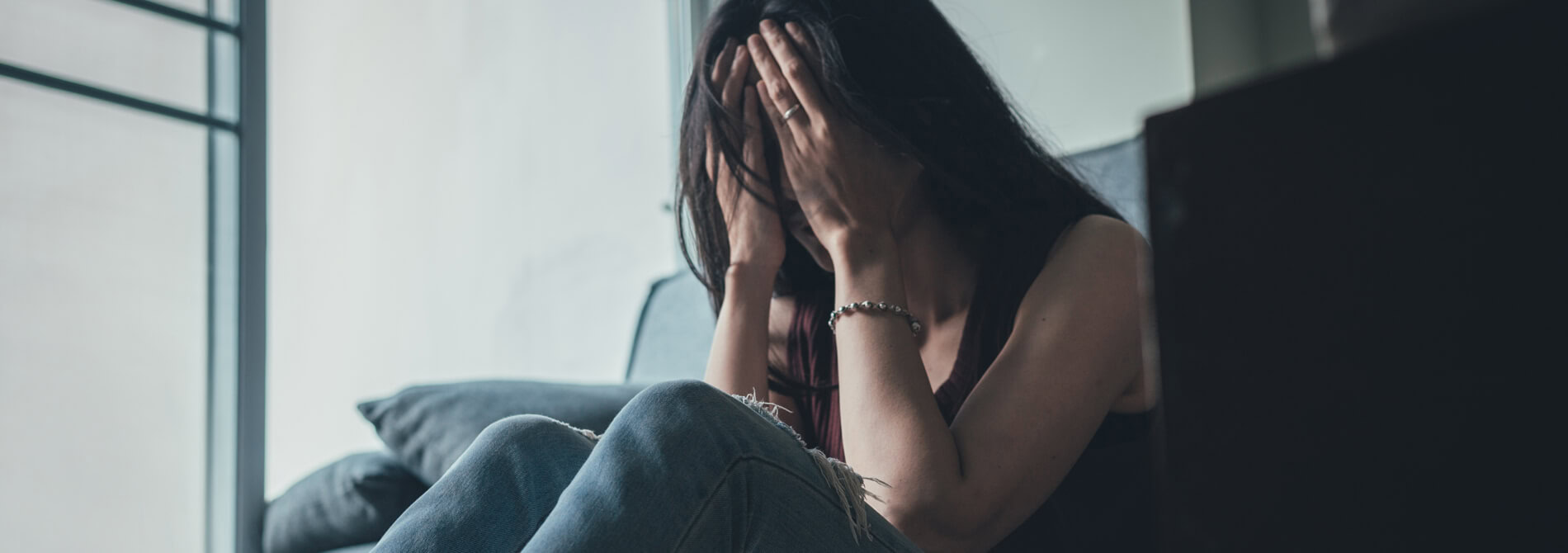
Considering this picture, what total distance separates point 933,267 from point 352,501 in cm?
92

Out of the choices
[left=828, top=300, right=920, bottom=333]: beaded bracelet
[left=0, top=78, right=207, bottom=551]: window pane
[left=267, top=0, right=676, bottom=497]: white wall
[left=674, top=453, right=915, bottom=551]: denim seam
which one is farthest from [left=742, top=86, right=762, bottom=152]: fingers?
[left=0, top=78, right=207, bottom=551]: window pane

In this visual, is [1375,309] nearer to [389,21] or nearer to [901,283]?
[901,283]

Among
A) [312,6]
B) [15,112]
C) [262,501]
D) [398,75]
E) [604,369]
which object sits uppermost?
[312,6]

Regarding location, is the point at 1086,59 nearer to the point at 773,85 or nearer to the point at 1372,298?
the point at 773,85

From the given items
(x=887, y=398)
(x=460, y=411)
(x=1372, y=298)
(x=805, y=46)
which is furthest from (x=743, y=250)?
(x=1372, y=298)

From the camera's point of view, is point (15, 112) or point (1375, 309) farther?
point (15, 112)

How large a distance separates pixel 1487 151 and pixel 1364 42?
4cm

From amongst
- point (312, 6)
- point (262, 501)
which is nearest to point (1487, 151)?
point (262, 501)

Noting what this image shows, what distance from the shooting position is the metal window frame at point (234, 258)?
2.15 metres

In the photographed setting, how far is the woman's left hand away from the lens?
108 centimetres

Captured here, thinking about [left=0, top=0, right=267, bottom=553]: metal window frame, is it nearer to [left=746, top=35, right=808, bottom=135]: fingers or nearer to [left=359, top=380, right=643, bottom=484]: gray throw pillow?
[left=359, top=380, right=643, bottom=484]: gray throw pillow

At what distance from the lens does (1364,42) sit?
29cm

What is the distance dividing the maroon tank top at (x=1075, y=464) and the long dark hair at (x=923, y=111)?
52 millimetres

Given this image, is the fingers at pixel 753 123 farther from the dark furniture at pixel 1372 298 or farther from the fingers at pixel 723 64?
the dark furniture at pixel 1372 298
